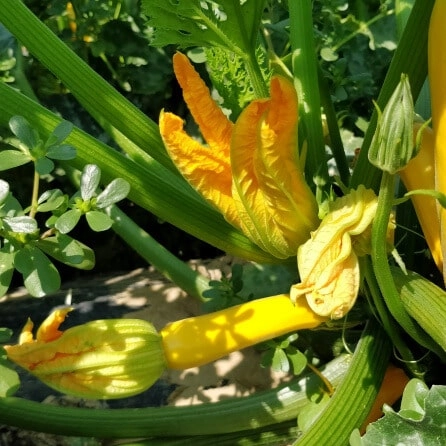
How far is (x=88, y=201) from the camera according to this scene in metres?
1.34

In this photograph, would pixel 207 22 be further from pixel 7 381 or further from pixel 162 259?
pixel 162 259

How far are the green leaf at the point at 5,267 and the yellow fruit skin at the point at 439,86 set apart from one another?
769 mm

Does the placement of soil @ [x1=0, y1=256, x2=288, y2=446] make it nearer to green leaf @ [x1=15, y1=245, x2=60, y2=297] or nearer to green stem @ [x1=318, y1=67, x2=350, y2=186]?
green stem @ [x1=318, y1=67, x2=350, y2=186]

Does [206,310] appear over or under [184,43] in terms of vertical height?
under

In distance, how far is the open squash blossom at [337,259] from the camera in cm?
141

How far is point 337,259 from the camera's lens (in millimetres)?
1401

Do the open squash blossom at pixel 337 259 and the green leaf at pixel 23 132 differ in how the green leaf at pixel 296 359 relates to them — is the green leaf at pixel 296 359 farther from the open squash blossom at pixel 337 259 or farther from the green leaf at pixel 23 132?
the green leaf at pixel 23 132

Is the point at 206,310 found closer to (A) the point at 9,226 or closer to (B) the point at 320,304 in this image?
(B) the point at 320,304

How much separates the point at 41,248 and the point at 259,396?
680 mm

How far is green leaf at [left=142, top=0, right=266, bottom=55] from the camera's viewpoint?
1.41 metres

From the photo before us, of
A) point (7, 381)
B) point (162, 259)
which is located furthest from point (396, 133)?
point (162, 259)

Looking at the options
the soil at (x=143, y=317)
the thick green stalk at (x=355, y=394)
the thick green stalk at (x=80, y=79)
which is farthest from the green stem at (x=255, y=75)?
the soil at (x=143, y=317)

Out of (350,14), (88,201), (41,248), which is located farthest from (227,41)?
(350,14)

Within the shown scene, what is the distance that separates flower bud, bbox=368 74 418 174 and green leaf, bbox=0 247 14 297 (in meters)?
0.58
